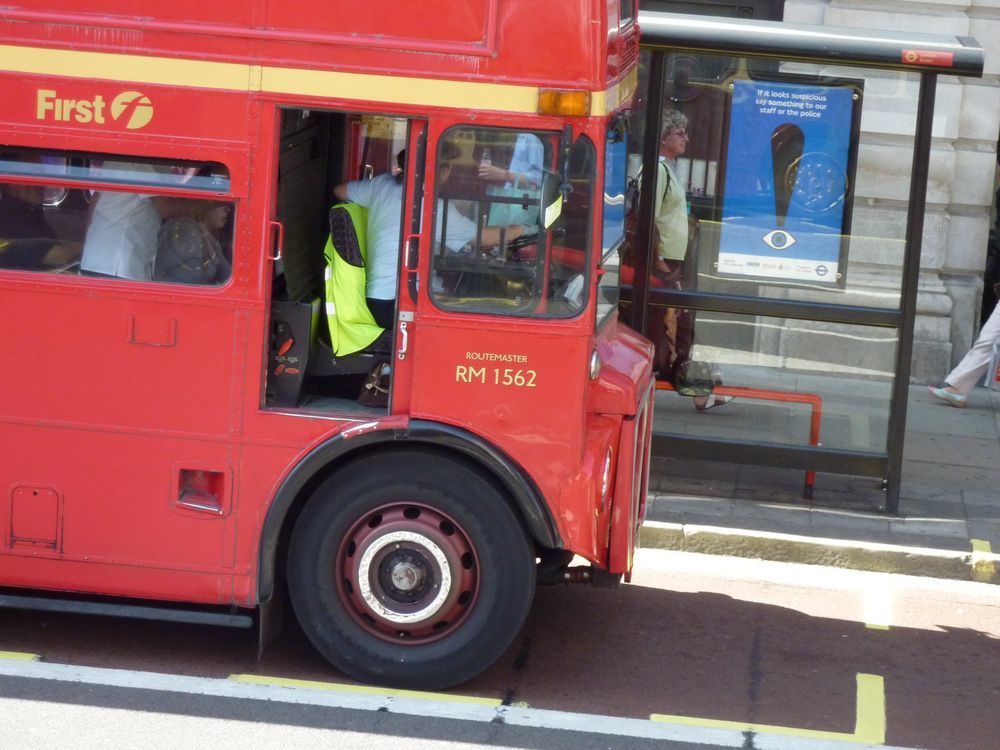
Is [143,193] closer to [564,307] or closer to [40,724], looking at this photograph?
[564,307]

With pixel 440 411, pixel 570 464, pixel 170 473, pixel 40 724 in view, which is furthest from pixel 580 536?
pixel 40 724

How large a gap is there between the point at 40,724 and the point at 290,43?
2.65 m

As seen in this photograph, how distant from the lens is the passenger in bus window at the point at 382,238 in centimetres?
557

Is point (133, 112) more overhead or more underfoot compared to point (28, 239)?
more overhead

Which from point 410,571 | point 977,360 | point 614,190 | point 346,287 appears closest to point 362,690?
point 410,571

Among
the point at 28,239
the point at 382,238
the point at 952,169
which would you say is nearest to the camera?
the point at 28,239

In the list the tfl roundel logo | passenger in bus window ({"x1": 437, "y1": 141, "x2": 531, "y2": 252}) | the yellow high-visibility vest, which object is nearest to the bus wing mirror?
passenger in bus window ({"x1": 437, "y1": 141, "x2": 531, "y2": 252})

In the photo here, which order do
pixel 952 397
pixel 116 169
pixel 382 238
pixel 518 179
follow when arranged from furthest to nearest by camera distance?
pixel 952 397 < pixel 382 238 < pixel 116 169 < pixel 518 179

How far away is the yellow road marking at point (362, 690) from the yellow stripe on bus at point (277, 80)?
89.8 inches

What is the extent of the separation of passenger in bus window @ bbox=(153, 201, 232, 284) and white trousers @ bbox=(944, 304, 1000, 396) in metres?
7.05

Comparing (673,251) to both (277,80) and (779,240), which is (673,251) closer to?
(779,240)

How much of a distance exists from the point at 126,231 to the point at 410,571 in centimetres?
171

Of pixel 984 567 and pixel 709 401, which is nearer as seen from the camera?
pixel 984 567

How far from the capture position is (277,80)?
17.3 ft
